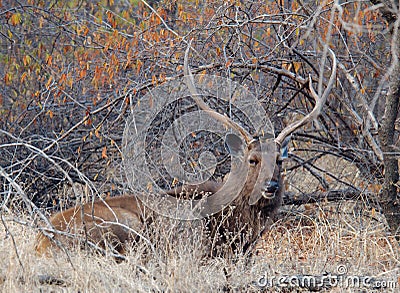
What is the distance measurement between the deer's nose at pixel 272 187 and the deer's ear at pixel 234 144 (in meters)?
0.58

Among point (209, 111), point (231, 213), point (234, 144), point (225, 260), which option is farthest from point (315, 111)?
point (225, 260)

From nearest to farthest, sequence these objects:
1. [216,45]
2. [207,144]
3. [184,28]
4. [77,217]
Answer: [77,217] → [216,45] → [207,144] → [184,28]

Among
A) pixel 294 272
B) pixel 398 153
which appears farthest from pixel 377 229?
pixel 294 272

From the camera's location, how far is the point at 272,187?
6887 millimetres

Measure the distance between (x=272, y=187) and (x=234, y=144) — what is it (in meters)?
0.72

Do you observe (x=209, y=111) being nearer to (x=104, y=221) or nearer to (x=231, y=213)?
(x=231, y=213)

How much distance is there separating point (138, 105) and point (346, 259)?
10.7 ft

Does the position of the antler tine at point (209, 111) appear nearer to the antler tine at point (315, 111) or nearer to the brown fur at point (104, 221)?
the antler tine at point (315, 111)

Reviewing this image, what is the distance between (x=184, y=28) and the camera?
32.1 ft

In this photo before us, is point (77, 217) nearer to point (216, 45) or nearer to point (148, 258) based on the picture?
point (148, 258)

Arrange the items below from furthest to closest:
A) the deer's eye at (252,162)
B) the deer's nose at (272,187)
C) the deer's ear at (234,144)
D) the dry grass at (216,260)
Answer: the deer's ear at (234,144)
the deer's eye at (252,162)
the deer's nose at (272,187)
the dry grass at (216,260)

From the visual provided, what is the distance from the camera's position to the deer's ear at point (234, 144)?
7.24 metres

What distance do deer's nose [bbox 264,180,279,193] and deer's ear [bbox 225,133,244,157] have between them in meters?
0.58

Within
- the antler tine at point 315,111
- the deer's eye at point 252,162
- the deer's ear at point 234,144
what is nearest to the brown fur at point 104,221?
the deer's ear at point 234,144
